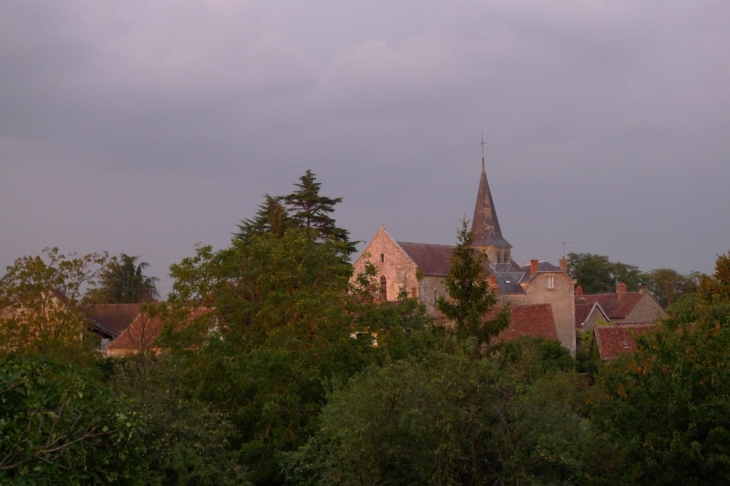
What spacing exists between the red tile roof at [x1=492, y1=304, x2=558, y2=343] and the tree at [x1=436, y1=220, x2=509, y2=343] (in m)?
20.7

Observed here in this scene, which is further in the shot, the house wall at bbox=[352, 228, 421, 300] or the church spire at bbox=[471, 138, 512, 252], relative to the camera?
the church spire at bbox=[471, 138, 512, 252]

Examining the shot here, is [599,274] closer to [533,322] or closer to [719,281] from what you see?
[533,322]

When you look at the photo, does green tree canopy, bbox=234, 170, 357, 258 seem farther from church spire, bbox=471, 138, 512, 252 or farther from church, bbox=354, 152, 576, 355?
church spire, bbox=471, 138, 512, 252

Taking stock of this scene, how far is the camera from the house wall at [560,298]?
197 feet

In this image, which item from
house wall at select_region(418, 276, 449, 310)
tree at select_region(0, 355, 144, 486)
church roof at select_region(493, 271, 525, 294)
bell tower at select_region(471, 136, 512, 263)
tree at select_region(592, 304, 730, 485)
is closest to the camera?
tree at select_region(0, 355, 144, 486)

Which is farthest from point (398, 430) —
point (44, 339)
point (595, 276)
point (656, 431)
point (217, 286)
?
point (595, 276)

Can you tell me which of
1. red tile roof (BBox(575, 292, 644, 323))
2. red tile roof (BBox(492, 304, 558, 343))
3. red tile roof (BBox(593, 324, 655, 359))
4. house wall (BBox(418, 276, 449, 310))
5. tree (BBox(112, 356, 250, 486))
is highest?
house wall (BBox(418, 276, 449, 310))

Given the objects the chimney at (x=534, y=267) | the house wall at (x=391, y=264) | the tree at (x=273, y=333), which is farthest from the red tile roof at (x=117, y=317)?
the tree at (x=273, y=333)

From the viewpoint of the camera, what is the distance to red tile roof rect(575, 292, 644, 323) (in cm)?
6519

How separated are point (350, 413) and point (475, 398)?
200cm

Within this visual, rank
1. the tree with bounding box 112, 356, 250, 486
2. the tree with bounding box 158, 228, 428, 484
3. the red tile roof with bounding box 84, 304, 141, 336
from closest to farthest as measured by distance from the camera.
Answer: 1. the tree with bounding box 112, 356, 250, 486
2. the tree with bounding box 158, 228, 428, 484
3. the red tile roof with bounding box 84, 304, 141, 336

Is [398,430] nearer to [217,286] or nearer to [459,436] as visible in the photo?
[459,436]

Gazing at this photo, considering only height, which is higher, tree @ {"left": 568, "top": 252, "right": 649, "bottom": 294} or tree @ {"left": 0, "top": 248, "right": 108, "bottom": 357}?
tree @ {"left": 568, "top": 252, "right": 649, "bottom": 294}

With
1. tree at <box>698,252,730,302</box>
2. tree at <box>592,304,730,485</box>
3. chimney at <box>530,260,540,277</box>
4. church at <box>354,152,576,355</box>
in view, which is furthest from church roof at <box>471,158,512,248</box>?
tree at <box>592,304,730,485</box>
